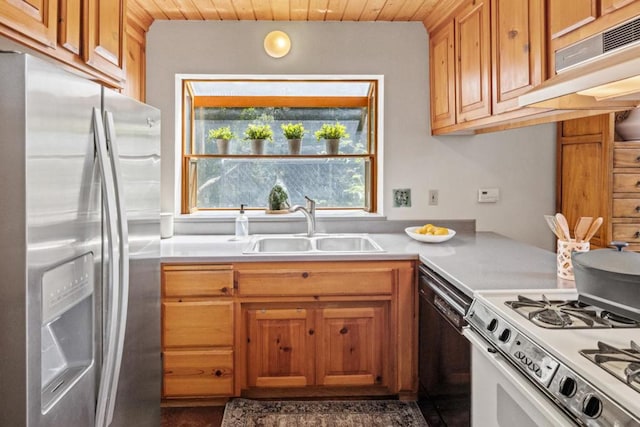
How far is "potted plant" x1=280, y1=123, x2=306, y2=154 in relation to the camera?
3.03 meters

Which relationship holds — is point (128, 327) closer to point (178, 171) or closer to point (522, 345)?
point (522, 345)

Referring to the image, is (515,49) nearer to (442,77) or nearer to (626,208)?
(442,77)

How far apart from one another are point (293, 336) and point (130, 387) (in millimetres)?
1002

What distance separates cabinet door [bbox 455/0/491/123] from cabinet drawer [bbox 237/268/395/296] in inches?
36.2

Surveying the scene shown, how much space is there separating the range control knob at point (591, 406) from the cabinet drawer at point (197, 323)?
5.57ft

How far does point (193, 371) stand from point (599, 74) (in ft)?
6.90

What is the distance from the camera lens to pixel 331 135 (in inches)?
120

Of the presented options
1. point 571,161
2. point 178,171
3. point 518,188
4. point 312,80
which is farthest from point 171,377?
point 571,161

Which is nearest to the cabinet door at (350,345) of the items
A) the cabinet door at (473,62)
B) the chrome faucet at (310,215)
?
the chrome faucet at (310,215)

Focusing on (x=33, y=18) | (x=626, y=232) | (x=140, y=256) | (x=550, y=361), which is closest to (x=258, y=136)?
(x=140, y=256)

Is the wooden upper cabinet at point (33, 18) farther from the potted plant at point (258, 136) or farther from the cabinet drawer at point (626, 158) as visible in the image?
the cabinet drawer at point (626, 158)

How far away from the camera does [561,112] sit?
1.83m

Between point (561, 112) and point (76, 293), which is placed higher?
point (561, 112)

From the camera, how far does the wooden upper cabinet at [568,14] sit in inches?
55.4
